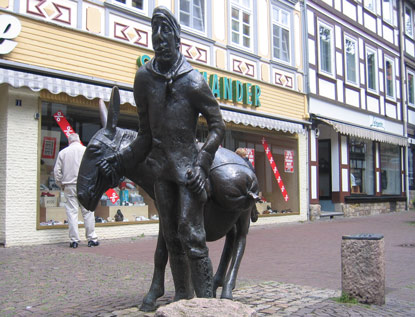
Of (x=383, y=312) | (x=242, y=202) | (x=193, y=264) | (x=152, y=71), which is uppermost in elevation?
(x=152, y=71)

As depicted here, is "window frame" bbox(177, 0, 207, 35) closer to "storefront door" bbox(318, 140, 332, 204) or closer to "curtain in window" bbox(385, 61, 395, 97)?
"storefront door" bbox(318, 140, 332, 204)

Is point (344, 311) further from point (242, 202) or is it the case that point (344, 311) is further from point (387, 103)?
point (387, 103)

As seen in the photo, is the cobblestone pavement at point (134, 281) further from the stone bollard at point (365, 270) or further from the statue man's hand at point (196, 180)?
the statue man's hand at point (196, 180)

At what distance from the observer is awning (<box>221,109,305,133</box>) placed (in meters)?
12.8

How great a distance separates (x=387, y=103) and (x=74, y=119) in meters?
17.0

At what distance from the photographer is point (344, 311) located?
4.09 metres

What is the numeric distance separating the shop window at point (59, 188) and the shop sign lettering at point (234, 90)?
103 inches

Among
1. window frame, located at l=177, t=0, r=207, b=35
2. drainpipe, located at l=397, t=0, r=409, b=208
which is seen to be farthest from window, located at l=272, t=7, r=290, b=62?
drainpipe, located at l=397, t=0, r=409, b=208

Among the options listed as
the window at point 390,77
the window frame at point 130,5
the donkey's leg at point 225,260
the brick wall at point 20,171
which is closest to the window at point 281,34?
the window frame at point 130,5

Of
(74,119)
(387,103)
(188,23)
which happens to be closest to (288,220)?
(188,23)

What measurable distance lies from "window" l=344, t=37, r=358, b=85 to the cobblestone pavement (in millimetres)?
11804

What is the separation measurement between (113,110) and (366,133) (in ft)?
56.2

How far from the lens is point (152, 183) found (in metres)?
3.91

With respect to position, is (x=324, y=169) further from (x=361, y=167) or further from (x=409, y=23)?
(x=409, y=23)
